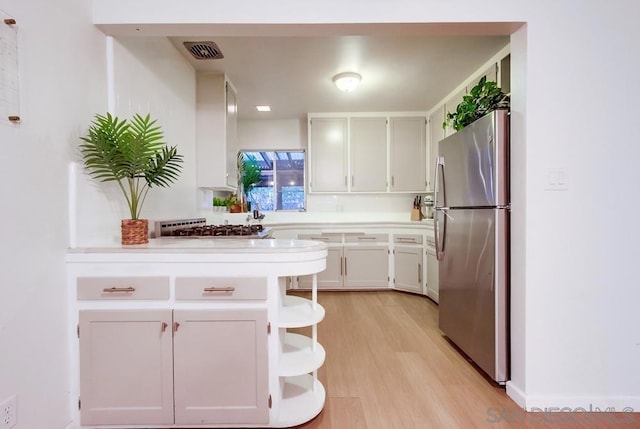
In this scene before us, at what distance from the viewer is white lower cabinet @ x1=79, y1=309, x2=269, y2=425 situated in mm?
1375

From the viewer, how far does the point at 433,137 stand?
3.98m

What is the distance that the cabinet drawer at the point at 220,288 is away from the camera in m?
1.38

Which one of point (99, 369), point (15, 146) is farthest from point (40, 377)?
point (15, 146)

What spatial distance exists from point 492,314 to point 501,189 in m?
0.76

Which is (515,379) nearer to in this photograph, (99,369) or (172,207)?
(99,369)

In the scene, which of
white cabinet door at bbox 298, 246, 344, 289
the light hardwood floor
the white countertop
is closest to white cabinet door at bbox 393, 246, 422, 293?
white cabinet door at bbox 298, 246, 344, 289

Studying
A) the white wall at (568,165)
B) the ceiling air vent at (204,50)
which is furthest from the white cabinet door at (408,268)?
the ceiling air vent at (204,50)

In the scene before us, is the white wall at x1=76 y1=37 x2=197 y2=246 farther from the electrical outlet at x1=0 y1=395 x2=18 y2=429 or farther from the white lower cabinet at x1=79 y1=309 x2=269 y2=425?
the electrical outlet at x1=0 y1=395 x2=18 y2=429

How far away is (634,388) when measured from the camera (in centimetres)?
164

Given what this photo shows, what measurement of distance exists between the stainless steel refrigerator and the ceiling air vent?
2000mm

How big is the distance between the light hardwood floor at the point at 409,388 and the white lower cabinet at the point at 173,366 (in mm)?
434

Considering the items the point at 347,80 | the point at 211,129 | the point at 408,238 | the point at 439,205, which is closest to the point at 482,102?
the point at 439,205

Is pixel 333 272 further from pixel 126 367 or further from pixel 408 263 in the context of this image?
pixel 126 367

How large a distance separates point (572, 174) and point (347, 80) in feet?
6.57
